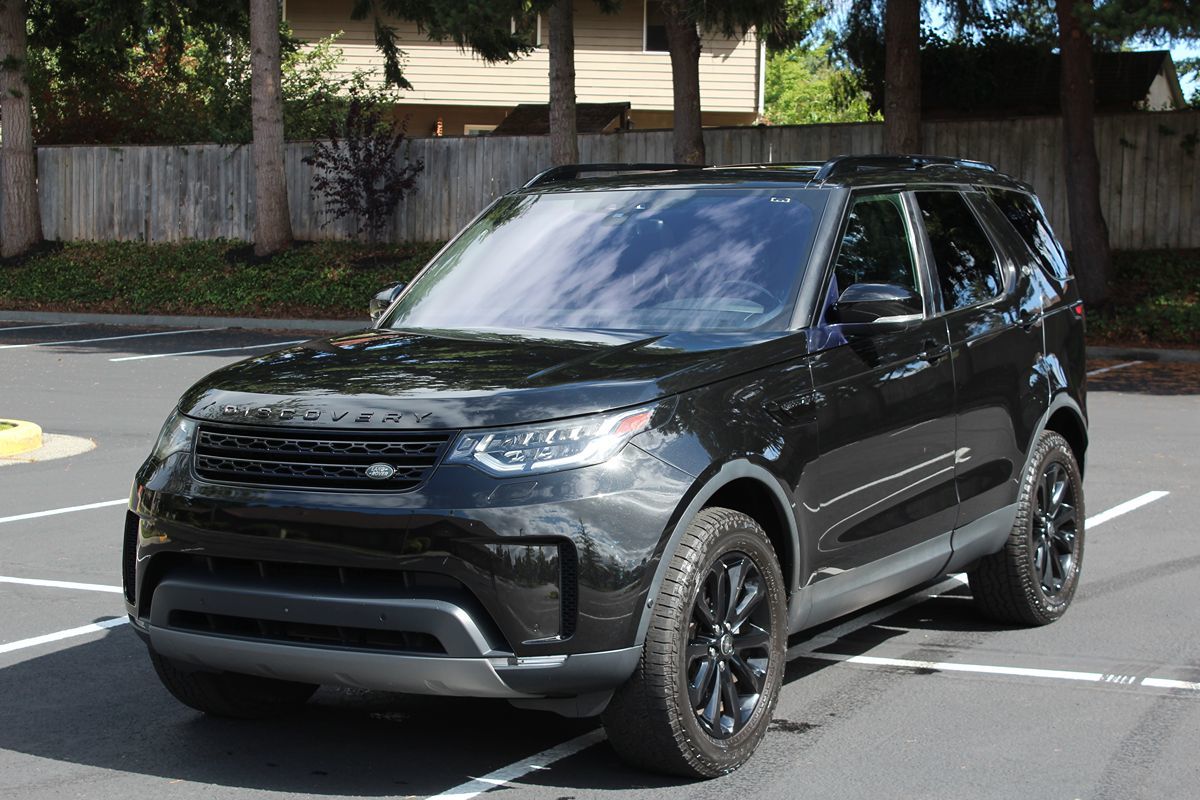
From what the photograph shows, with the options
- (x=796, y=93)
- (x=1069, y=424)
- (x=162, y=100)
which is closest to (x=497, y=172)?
(x=162, y=100)

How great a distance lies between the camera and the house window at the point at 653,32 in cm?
4016

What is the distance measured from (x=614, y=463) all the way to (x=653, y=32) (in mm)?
37266

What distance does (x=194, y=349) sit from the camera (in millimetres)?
22000

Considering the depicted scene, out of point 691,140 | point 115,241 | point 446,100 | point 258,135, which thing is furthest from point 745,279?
point 446,100

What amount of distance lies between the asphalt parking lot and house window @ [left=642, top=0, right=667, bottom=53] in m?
32.7

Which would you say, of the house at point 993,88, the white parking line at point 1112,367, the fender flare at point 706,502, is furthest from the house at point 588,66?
the fender flare at point 706,502

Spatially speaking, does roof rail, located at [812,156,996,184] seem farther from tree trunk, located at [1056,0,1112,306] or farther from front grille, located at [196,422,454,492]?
tree trunk, located at [1056,0,1112,306]

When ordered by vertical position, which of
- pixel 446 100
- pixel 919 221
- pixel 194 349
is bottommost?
pixel 194 349

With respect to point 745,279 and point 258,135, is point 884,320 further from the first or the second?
point 258,135

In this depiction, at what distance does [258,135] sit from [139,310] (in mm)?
3757

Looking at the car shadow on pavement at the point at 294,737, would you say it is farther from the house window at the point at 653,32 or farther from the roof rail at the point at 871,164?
the house window at the point at 653,32

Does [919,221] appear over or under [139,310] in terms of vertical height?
over

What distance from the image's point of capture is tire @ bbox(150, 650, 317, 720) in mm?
5609

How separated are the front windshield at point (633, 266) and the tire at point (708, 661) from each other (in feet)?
3.14
